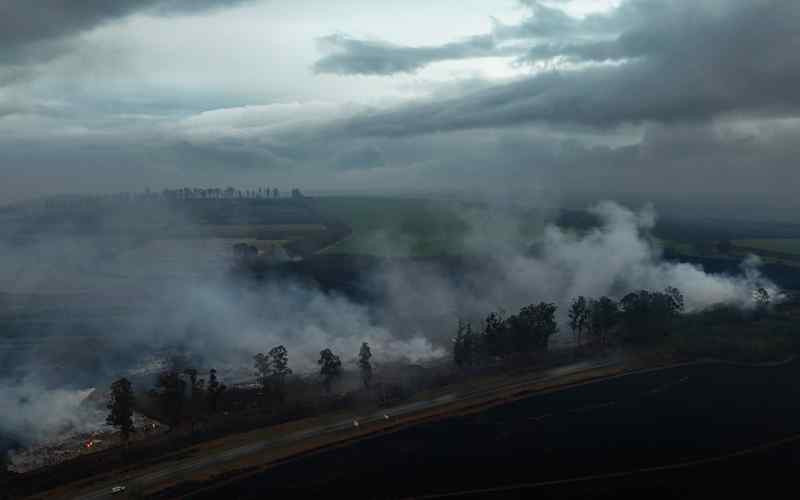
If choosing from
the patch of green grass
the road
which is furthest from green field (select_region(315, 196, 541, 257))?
the road

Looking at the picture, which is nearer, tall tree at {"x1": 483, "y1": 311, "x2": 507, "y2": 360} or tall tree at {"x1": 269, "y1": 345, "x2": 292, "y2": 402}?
tall tree at {"x1": 269, "y1": 345, "x2": 292, "y2": 402}

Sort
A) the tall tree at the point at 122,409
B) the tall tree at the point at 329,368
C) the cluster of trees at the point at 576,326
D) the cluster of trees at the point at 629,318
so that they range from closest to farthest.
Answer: the tall tree at the point at 122,409 < the tall tree at the point at 329,368 < the cluster of trees at the point at 576,326 < the cluster of trees at the point at 629,318

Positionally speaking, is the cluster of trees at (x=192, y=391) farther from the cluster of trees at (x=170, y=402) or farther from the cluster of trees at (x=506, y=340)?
the cluster of trees at (x=506, y=340)

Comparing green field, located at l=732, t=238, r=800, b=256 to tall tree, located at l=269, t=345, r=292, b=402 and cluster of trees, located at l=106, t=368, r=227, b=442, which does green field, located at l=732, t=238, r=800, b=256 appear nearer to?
tall tree, located at l=269, t=345, r=292, b=402

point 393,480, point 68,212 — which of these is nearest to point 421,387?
point 393,480

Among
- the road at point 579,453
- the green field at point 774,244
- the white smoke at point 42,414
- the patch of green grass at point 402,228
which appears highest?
the patch of green grass at point 402,228

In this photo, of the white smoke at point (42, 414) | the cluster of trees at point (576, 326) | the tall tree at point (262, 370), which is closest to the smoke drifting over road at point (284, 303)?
the white smoke at point (42, 414)
